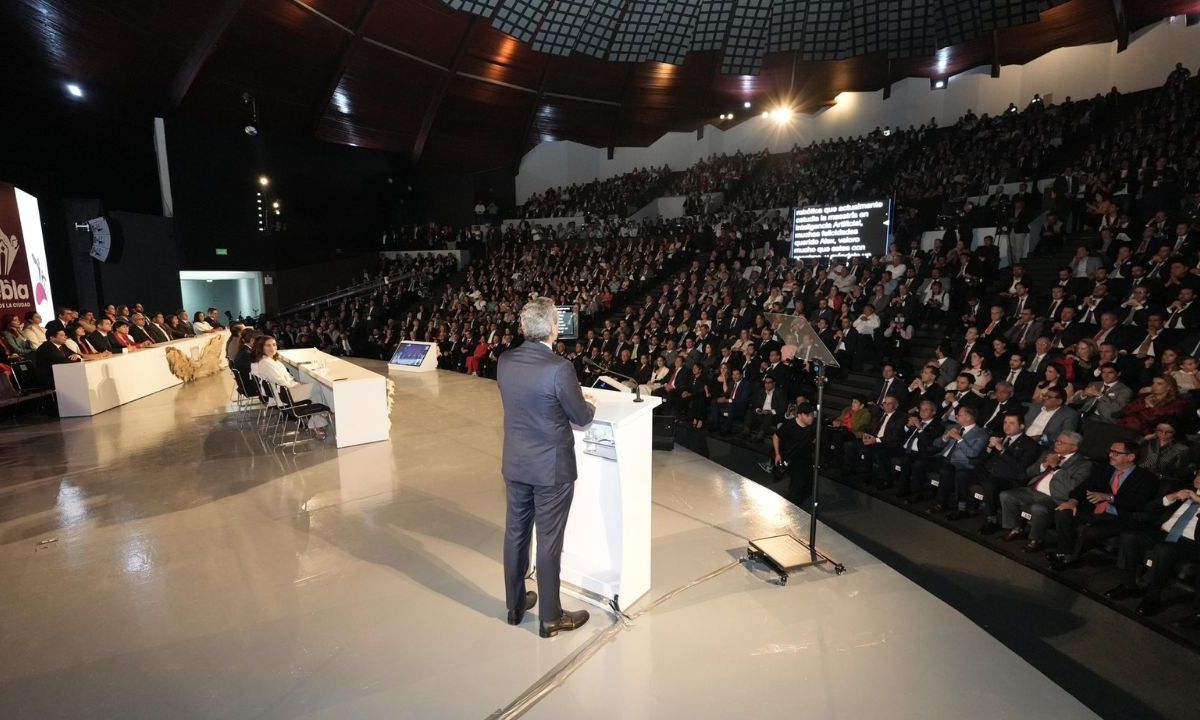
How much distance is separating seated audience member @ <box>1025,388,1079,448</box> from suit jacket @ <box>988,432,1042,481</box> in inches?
4.7

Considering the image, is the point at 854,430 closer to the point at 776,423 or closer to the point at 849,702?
the point at 776,423

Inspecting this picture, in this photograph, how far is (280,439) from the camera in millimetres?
6691

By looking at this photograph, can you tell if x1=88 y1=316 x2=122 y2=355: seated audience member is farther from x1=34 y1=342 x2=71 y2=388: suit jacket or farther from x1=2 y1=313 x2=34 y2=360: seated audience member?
x1=34 y1=342 x2=71 y2=388: suit jacket

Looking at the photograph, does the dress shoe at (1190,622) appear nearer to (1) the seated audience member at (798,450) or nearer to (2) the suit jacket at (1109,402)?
(2) the suit jacket at (1109,402)

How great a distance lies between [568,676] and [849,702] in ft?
3.75

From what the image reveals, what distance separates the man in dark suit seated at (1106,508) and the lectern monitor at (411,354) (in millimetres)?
10550

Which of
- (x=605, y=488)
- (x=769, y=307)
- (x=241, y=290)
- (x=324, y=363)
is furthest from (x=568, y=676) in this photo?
(x=241, y=290)

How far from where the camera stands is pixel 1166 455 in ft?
13.3

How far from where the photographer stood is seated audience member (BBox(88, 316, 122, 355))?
8789mm

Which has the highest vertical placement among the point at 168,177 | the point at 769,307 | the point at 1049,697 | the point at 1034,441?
the point at 168,177

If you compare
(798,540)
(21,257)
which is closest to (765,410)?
(798,540)

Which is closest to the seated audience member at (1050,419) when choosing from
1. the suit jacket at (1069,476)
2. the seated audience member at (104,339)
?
the suit jacket at (1069,476)

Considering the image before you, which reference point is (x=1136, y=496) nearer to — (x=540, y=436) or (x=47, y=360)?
(x=540, y=436)

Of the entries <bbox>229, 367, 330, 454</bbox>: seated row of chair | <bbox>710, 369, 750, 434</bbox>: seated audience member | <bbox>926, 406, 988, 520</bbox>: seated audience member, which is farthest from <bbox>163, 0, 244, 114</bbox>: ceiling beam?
<bbox>926, 406, 988, 520</bbox>: seated audience member
